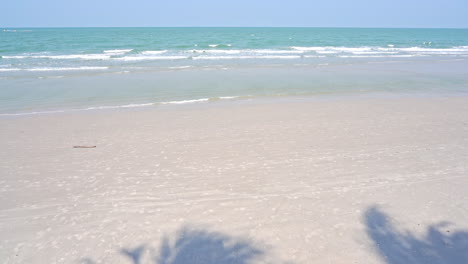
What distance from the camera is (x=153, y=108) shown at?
9.91 m

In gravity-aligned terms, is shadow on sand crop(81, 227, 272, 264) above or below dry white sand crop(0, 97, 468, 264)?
below

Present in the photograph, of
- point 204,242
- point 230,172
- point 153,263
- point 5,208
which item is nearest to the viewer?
point 153,263

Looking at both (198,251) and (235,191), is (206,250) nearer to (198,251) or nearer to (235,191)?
(198,251)

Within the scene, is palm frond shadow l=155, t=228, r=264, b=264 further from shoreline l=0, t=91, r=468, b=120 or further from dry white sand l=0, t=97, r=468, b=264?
shoreline l=0, t=91, r=468, b=120

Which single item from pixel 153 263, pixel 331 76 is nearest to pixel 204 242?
pixel 153 263

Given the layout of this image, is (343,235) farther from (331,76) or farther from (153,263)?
(331,76)

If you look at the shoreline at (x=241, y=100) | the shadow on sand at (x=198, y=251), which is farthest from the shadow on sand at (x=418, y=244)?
the shoreline at (x=241, y=100)

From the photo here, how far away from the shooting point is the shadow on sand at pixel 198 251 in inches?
136

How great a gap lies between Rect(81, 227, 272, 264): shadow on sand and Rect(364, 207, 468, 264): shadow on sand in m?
1.40

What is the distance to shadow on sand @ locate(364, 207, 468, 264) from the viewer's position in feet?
11.3

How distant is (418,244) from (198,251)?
8.17ft

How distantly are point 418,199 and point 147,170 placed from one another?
4.20 meters

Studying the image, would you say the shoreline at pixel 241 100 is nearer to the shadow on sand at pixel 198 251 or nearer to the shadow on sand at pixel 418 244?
the shadow on sand at pixel 198 251

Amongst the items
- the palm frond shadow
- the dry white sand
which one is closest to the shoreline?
the dry white sand
